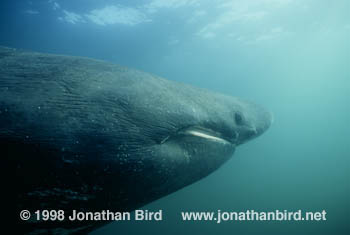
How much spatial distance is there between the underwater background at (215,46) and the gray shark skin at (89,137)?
2040 centimetres

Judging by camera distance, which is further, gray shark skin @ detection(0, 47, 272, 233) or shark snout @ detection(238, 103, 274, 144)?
shark snout @ detection(238, 103, 274, 144)

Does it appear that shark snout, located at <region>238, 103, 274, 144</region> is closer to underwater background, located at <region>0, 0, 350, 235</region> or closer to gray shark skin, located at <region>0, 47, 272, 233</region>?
gray shark skin, located at <region>0, 47, 272, 233</region>

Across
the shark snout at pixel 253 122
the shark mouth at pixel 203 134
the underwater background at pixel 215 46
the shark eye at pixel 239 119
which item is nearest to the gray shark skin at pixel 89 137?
the shark mouth at pixel 203 134

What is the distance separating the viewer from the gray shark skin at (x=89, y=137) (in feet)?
5.52

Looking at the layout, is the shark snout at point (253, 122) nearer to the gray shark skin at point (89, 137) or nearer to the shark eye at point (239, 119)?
the shark eye at point (239, 119)

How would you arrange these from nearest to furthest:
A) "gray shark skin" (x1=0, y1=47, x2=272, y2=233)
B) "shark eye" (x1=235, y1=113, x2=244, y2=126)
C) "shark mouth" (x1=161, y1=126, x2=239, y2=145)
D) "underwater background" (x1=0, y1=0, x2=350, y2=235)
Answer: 1. "gray shark skin" (x1=0, y1=47, x2=272, y2=233)
2. "shark mouth" (x1=161, y1=126, x2=239, y2=145)
3. "shark eye" (x1=235, y1=113, x2=244, y2=126)
4. "underwater background" (x1=0, y1=0, x2=350, y2=235)

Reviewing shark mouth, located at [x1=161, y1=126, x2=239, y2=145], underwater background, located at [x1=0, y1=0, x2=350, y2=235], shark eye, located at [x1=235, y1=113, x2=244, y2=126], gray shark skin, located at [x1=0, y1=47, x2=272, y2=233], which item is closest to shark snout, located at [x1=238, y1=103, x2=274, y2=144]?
shark eye, located at [x1=235, y1=113, x2=244, y2=126]

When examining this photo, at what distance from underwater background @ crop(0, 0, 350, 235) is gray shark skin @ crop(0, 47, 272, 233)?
20400 mm

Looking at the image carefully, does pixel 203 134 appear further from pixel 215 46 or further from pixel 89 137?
pixel 215 46

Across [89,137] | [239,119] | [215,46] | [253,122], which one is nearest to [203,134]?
[239,119]

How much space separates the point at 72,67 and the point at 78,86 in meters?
0.34

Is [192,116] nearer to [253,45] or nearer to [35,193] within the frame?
[35,193]

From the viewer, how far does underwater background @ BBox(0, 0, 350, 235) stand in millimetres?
24953

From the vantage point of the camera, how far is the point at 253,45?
162 feet
